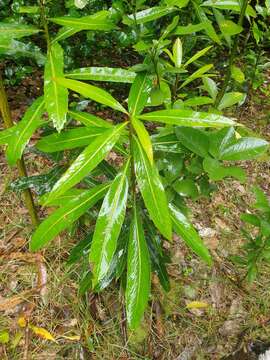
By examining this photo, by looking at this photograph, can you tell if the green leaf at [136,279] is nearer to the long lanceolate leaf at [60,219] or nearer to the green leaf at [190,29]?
the long lanceolate leaf at [60,219]

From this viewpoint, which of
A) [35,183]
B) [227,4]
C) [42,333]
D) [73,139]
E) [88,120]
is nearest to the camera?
[73,139]

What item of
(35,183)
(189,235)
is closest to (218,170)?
(189,235)

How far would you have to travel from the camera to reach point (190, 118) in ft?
3.53

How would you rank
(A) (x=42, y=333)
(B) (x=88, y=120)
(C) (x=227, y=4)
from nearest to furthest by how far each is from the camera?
(B) (x=88, y=120) → (C) (x=227, y=4) → (A) (x=42, y=333)

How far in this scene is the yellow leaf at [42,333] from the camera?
1.82m

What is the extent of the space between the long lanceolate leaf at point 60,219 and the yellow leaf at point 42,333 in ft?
2.36

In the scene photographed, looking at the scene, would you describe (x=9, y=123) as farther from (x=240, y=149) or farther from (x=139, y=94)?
(x=240, y=149)

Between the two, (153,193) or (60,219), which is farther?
(60,219)

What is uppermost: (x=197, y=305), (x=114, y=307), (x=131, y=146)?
(x=131, y=146)

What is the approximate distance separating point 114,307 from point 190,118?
124 centimetres

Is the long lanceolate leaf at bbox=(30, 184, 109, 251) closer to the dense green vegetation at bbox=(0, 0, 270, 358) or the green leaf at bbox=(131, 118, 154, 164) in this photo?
the dense green vegetation at bbox=(0, 0, 270, 358)

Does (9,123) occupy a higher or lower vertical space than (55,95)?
lower

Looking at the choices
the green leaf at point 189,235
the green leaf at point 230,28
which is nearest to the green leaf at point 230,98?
the green leaf at point 230,28

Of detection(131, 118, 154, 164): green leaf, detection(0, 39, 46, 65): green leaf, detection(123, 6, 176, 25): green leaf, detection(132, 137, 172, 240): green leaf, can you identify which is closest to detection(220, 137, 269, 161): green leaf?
detection(132, 137, 172, 240): green leaf
